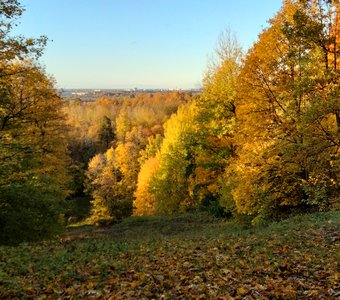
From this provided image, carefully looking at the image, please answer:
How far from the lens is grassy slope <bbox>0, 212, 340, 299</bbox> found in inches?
269

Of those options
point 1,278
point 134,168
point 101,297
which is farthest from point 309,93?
point 134,168

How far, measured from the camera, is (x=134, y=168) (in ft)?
201

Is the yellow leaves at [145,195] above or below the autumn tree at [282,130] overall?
below

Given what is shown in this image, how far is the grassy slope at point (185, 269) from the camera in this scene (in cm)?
683

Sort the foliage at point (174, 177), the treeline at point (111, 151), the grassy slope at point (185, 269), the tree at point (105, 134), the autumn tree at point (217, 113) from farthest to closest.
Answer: the tree at point (105, 134), the treeline at point (111, 151), the foliage at point (174, 177), the autumn tree at point (217, 113), the grassy slope at point (185, 269)

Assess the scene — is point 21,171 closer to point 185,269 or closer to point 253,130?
point 253,130

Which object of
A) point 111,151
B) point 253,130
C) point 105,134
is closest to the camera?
point 253,130

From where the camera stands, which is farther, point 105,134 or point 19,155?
point 105,134

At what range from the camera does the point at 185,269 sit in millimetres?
8469

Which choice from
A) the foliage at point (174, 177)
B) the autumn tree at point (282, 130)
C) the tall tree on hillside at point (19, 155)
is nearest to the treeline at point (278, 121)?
the autumn tree at point (282, 130)

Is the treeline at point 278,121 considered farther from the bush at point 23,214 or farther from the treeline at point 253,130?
the bush at point 23,214

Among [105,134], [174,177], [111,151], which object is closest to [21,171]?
[174,177]

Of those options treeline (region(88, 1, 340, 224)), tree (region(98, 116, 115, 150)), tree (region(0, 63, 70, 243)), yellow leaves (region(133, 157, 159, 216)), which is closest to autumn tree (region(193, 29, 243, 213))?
treeline (region(88, 1, 340, 224))

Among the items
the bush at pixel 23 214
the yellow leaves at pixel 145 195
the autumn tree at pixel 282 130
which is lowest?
the yellow leaves at pixel 145 195
